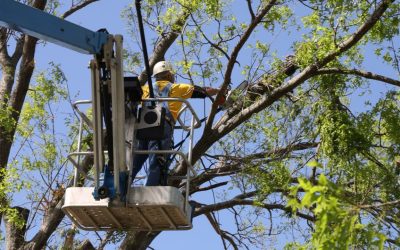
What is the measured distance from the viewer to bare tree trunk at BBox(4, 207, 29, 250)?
13898 mm

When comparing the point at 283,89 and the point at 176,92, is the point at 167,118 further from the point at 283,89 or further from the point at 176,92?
the point at 283,89

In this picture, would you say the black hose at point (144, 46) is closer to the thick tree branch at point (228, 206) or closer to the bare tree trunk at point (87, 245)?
the thick tree branch at point (228, 206)

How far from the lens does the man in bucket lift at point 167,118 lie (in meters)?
9.17

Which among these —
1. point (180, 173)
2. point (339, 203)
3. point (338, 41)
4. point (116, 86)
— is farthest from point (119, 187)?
point (338, 41)

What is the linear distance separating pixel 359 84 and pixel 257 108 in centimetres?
156

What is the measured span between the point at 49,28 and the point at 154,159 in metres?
1.86

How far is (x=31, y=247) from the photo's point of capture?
1365 centimetres

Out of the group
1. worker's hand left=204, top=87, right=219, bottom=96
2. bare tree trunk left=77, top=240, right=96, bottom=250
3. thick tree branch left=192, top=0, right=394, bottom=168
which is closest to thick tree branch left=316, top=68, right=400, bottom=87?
thick tree branch left=192, top=0, right=394, bottom=168

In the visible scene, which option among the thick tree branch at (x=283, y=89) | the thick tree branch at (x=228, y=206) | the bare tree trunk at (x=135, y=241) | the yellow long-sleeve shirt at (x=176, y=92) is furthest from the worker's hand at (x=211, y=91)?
the bare tree trunk at (x=135, y=241)

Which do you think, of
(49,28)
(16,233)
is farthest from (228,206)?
(49,28)

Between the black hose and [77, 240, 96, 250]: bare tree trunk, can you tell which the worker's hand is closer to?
the black hose

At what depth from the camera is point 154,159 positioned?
9.22 meters

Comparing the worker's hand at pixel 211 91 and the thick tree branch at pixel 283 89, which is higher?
the thick tree branch at pixel 283 89

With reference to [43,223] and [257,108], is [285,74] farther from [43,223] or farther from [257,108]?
[43,223]
